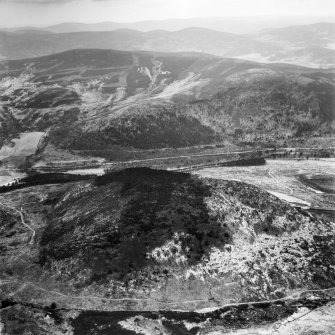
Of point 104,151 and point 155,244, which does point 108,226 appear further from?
point 104,151

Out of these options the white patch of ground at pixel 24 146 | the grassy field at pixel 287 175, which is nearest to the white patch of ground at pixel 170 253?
the grassy field at pixel 287 175

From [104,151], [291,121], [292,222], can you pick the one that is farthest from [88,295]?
[291,121]

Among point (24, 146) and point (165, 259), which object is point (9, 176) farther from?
point (165, 259)

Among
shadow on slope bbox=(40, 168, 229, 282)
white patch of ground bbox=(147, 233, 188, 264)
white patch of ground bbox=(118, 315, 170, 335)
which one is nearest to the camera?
white patch of ground bbox=(118, 315, 170, 335)

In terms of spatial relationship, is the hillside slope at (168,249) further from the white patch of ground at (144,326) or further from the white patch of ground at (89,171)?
the white patch of ground at (89,171)

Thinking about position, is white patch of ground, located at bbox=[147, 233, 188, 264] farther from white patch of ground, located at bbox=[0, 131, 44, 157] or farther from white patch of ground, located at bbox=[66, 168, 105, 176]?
white patch of ground, located at bbox=[0, 131, 44, 157]

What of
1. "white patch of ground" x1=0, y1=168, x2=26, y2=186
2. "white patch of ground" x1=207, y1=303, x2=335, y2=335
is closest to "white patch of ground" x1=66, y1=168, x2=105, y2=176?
"white patch of ground" x1=0, y1=168, x2=26, y2=186

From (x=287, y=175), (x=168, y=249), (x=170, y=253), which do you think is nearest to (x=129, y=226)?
(x=168, y=249)

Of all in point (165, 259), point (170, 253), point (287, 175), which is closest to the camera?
point (165, 259)
